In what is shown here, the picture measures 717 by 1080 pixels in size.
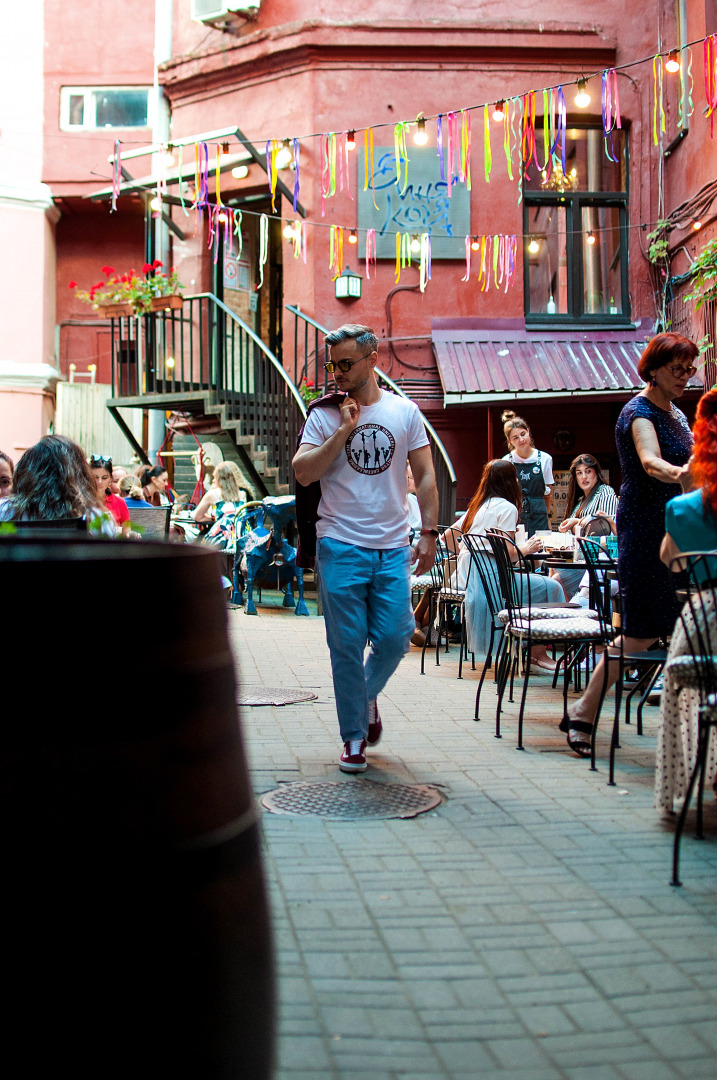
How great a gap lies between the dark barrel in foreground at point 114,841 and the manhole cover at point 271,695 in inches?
189

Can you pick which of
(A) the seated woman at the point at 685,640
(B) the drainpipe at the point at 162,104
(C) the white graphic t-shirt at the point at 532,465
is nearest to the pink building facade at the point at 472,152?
(B) the drainpipe at the point at 162,104

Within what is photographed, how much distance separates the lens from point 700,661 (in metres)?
3.56

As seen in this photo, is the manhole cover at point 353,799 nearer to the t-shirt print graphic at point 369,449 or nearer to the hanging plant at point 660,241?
the t-shirt print graphic at point 369,449

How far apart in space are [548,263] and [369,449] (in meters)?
11.0

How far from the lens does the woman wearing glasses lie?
4.59 m

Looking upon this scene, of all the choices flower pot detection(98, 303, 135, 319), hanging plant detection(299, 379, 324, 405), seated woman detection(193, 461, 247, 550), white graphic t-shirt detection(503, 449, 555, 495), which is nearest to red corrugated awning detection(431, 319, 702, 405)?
hanging plant detection(299, 379, 324, 405)

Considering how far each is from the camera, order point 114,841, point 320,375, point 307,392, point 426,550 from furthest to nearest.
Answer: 1. point 320,375
2. point 307,392
3. point 426,550
4. point 114,841

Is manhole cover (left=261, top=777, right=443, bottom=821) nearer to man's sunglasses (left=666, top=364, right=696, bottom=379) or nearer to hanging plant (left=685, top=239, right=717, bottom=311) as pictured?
man's sunglasses (left=666, top=364, right=696, bottom=379)

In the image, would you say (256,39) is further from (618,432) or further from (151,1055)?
(151,1055)

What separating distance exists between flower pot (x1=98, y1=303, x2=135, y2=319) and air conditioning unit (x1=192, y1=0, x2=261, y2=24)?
4576mm

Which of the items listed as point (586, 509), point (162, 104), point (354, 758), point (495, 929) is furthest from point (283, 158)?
point (495, 929)

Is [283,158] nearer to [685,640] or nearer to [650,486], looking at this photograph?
[650,486]

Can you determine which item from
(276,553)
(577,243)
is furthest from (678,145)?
(276,553)

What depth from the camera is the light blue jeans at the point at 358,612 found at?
4.55 m
